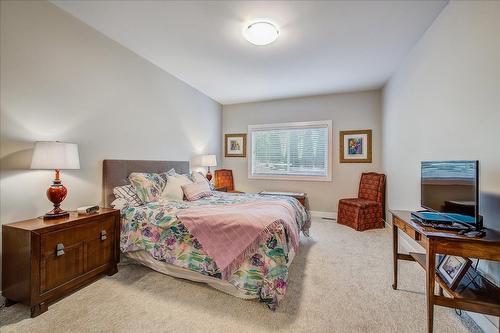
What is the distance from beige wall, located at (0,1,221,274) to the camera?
1.86 metres

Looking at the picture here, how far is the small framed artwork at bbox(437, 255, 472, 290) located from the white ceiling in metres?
2.27

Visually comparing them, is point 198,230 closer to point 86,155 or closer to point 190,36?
point 86,155

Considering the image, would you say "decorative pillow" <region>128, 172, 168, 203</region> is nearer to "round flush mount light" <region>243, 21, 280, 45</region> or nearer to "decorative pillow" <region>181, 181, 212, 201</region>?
"decorative pillow" <region>181, 181, 212, 201</region>

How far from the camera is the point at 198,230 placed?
2029 millimetres

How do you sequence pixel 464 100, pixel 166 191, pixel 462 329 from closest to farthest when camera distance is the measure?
pixel 462 329
pixel 464 100
pixel 166 191

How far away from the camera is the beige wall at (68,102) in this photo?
1862 mm

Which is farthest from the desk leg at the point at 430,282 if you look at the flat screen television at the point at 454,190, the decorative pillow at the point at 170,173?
the decorative pillow at the point at 170,173

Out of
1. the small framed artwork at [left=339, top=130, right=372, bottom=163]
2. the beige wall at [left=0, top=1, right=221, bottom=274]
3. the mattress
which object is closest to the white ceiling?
the beige wall at [left=0, top=1, right=221, bottom=274]

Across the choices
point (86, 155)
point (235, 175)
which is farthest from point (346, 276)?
point (235, 175)

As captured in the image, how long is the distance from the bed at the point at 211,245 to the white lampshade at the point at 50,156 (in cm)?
72

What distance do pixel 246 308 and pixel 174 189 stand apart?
180 cm

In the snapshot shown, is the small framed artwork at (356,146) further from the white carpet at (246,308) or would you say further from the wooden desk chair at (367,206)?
the white carpet at (246,308)

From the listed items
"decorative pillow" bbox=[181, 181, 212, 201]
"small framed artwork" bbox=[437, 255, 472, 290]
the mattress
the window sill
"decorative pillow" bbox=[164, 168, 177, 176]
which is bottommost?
the mattress

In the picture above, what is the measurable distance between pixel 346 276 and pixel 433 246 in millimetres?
1109
